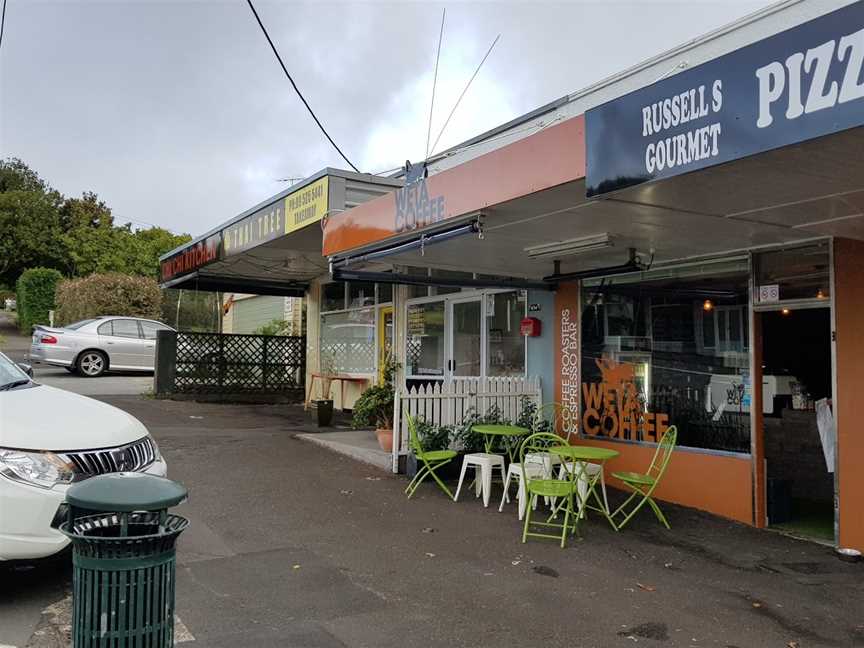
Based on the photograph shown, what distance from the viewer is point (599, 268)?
7480mm

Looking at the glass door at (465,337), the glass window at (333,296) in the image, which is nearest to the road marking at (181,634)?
the glass door at (465,337)

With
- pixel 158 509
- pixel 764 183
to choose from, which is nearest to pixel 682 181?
pixel 764 183

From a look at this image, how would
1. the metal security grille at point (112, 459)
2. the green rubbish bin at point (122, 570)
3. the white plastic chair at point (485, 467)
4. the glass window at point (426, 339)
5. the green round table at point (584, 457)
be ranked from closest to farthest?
the green rubbish bin at point (122, 570) → the metal security grille at point (112, 459) → the green round table at point (584, 457) → the white plastic chair at point (485, 467) → the glass window at point (426, 339)

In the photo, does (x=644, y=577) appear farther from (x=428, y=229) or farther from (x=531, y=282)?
(x=531, y=282)

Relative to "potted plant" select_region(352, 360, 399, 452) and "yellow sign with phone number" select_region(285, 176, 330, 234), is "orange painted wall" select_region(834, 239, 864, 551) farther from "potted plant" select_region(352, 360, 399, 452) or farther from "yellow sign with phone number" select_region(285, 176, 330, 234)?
"yellow sign with phone number" select_region(285, 176, 330, 234)

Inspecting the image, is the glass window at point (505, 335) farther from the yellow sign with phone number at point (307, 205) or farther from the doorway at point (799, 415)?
the doorway at point (799, 415)

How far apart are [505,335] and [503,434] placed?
8.07ft

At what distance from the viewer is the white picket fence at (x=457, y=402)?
25.1 ft

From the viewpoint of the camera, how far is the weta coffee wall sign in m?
2.96

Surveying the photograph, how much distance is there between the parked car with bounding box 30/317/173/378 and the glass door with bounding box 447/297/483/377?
8131mm

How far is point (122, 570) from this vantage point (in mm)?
2686

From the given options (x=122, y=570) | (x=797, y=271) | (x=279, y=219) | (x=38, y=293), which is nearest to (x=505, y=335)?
(x=279, y=219)

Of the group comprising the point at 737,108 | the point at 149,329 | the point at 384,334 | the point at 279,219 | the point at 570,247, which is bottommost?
the point at 384,334

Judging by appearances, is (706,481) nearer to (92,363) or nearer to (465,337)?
(465,337)
